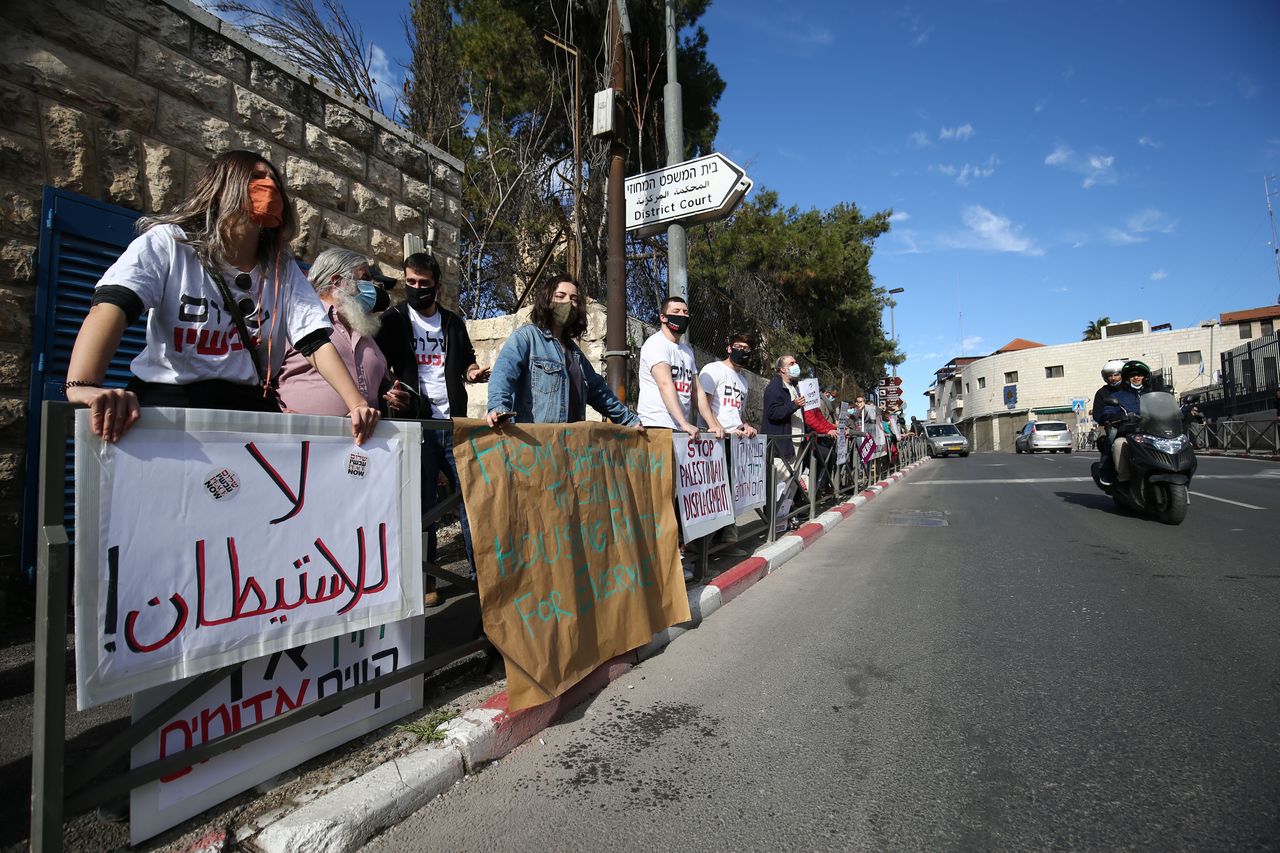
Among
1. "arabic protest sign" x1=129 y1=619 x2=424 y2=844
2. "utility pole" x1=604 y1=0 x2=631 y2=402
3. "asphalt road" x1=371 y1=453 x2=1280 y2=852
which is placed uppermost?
"utility pole" x1=604 y1=0 x2=631 y2=402

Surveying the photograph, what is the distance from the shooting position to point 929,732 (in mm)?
2275

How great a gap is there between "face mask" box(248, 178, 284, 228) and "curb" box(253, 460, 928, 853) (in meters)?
1.80

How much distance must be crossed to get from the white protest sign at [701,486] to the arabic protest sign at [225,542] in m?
2.04

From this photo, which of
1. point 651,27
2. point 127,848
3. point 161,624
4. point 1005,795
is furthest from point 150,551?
point 651,27

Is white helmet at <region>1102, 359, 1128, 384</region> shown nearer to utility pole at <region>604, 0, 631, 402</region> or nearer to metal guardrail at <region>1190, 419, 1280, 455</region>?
utility pole at <region>604, 0, 631, 402</region>

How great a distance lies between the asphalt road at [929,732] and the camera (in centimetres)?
174

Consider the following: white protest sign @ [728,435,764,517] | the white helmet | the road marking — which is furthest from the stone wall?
the road marking

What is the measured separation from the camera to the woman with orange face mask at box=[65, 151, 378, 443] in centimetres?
175

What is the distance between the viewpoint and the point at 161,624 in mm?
1527

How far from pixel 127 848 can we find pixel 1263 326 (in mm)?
63859

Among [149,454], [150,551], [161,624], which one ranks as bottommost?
[161,624]

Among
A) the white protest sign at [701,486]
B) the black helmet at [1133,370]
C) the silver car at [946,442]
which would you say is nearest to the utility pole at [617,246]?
the white protest sign at [701,486]

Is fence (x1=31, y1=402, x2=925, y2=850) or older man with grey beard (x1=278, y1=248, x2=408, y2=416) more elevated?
older man with grey beard (x1=278, y1=248, x2=408, y2=416)

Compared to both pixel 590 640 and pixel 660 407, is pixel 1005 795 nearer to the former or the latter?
pixel 590 640
